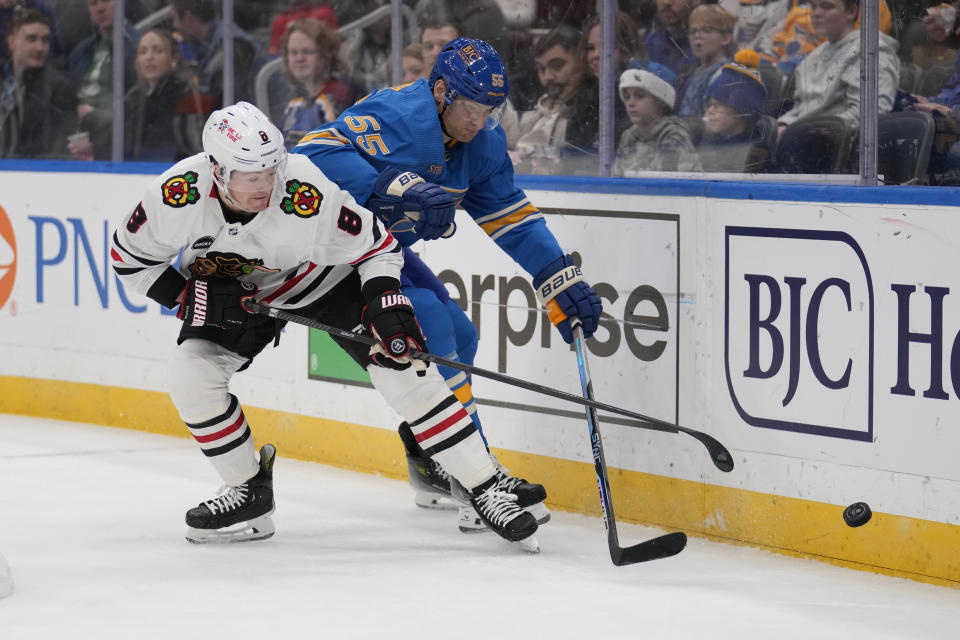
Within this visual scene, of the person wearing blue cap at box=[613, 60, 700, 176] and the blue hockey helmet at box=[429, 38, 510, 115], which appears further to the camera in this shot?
the person wearing blue cap at box=[613, 60, 700, 176]

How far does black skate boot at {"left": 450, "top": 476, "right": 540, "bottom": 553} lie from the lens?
320cm

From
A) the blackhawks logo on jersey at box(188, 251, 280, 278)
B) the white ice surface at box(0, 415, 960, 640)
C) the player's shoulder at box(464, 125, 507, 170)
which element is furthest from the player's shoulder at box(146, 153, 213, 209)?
the white ice surface at box(0, 415, 960, 640)

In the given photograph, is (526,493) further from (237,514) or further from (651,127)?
(651,127)

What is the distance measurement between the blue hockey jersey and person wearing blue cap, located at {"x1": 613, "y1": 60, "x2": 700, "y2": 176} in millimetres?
401

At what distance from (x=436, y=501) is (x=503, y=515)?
61 centimetres

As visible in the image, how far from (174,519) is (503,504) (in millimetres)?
939

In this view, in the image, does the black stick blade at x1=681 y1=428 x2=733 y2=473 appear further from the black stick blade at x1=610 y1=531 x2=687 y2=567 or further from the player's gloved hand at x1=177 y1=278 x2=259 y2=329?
the player's gloved hand at x1=177 y1=278 x2=259 y2=329

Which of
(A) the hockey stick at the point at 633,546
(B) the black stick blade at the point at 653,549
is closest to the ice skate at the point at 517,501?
(A) the hockey stick at the point at 633,546

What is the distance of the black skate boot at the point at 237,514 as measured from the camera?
11.1 ft

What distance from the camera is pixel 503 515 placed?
3.22m

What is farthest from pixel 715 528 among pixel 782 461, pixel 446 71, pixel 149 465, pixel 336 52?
pixel 336 52

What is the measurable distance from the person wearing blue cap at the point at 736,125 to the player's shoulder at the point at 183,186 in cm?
131

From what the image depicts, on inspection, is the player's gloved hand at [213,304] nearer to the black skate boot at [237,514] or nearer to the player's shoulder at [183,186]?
the player's shoulder at [183,186]

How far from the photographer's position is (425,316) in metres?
3.41
